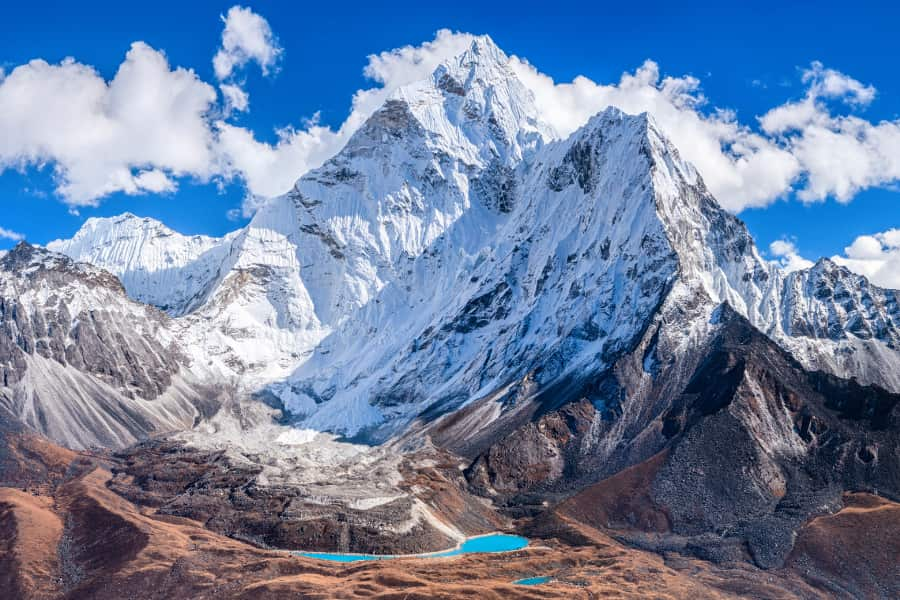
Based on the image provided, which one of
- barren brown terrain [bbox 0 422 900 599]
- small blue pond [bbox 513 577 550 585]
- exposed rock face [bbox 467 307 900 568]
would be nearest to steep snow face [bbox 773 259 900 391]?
exposed rock face [bbox 467 307 900 568]

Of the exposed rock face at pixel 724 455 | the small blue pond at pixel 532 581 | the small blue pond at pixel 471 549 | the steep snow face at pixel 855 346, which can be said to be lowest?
the small blue pond at pixel 532 581

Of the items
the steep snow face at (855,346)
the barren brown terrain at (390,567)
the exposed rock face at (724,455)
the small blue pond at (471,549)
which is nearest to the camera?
the barren brown terrain at (390,567)

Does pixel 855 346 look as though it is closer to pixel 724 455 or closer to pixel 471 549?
pixel 724 455

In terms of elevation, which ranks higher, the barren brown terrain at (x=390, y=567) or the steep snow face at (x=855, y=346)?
the steep snow face at (x=855, y=346)

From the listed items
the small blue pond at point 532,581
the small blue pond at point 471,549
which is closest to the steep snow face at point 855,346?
the small blue pond at point 471,549

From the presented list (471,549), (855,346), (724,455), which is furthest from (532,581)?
(855,346)

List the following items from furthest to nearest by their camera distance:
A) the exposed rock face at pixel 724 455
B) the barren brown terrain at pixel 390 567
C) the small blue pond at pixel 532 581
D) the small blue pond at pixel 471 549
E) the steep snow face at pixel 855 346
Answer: the steep snow face at pixel 855 346 < the exposed rock face at pixel 724 455 < the small blue pond at pixel 471 549 < the small blue pond at pixel 532 581 < the barren brown terrain at pixel 390 567

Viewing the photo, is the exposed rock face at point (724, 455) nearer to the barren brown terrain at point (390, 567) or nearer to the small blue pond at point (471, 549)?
the barren brown terrain at point (390, 567)

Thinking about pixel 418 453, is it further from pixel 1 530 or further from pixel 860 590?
pixel 860 590

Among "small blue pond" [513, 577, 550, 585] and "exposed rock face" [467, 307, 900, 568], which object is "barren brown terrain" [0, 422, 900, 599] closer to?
Result: "small blue pond" [513, 577, 550, 585]
